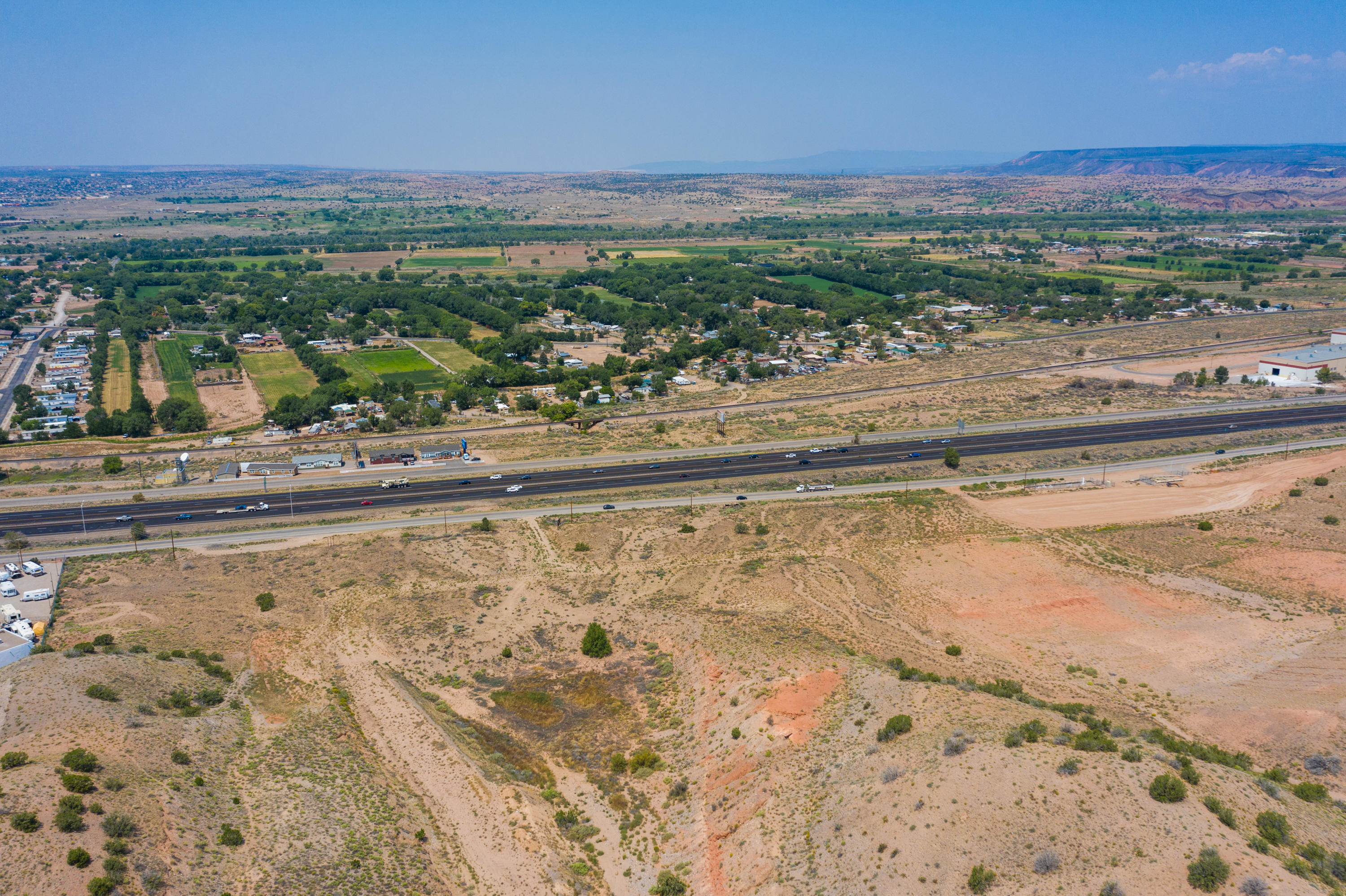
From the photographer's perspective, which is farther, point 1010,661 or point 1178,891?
point 1010,661

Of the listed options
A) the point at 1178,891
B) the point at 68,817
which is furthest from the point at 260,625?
the point at 1178,891

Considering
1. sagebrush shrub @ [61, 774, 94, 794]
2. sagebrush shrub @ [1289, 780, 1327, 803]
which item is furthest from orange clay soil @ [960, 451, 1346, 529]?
sagebrush shrub @ [61, 774, 94, 794]

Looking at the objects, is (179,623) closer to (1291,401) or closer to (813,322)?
(1291,401)

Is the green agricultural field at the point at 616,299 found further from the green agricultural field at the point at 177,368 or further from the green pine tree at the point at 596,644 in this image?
the green pine tree at the point at 596,644

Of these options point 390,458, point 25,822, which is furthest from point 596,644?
point 390,458

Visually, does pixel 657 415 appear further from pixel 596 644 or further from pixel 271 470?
pixel 596 644

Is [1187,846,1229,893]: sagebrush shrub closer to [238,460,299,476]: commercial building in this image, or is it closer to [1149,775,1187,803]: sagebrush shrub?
[1149,775,1187,803]: sagebrush shrub
